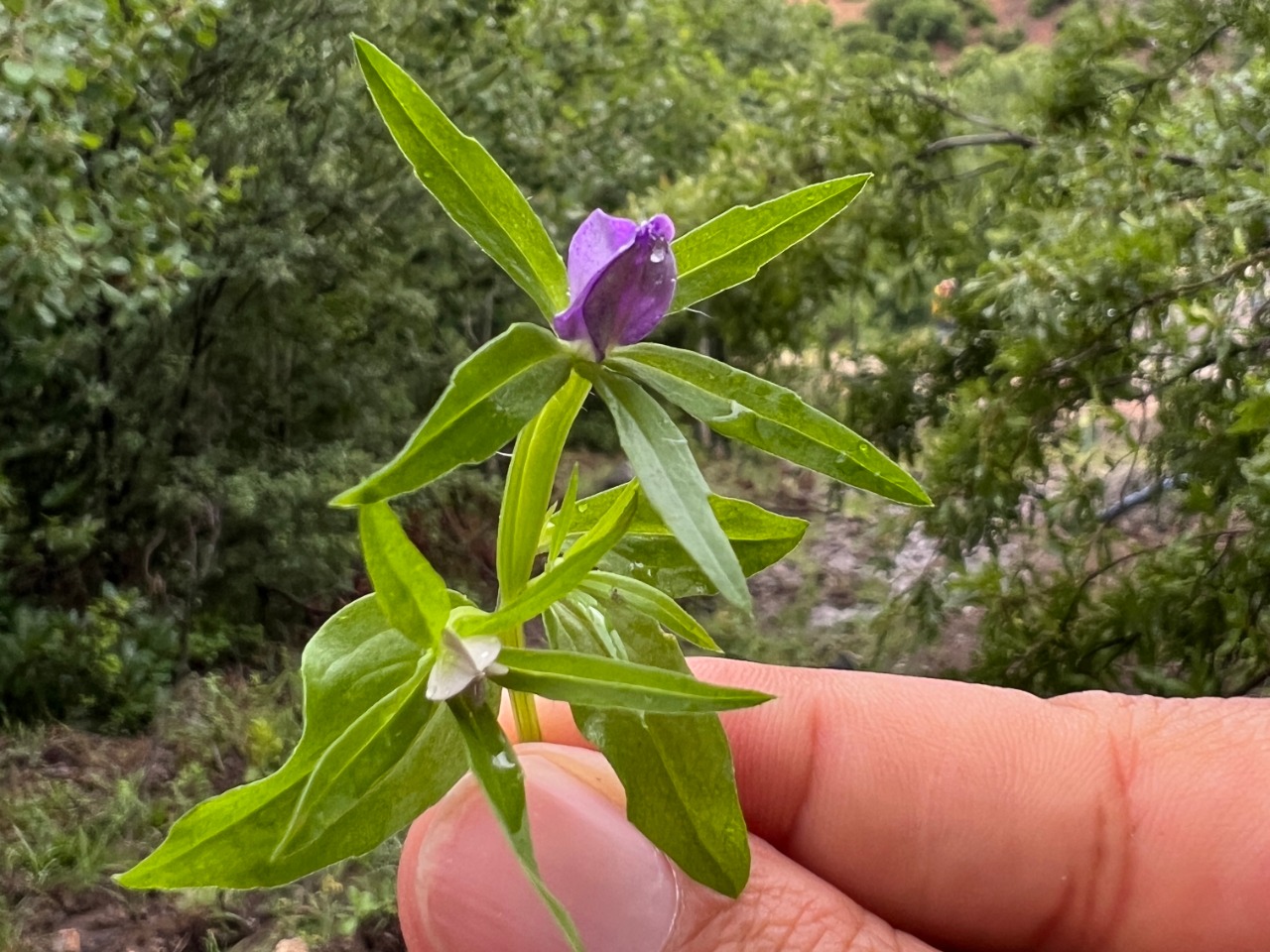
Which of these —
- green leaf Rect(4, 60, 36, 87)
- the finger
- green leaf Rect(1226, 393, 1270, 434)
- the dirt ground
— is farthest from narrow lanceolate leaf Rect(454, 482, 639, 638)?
the dirt ground

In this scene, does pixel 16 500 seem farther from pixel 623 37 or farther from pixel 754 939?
pixel 623 37

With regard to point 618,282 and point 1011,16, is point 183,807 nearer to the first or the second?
point 618,282

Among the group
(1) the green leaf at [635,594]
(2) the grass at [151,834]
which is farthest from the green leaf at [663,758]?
(2) the grass at [151,834]

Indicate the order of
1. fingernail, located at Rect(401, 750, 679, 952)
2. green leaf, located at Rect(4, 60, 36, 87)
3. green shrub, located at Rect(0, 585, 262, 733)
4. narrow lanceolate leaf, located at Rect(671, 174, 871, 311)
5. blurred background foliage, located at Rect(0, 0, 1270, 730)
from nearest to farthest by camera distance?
narrow lanceolate leaf, located at Rect(671, 174, 871, 311), fingernail, located at Rect(401, 750, 679, 952), green leaf, located at Rect(4, 60, 36, 87), blurred background foliage, located at Rect(0, 0, 1270, 730), green shrub, located at Rect(0, 585, 262, 733)

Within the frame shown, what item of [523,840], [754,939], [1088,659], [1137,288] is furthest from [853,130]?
[523,840]

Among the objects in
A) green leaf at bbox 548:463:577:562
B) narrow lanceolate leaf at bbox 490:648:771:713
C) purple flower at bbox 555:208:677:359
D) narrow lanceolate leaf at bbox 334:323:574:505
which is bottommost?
narrow lanceolate leaf at bbox 490:648:771:713

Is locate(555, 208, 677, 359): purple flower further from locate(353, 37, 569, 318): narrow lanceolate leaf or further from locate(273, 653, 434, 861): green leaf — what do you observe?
locate(273, 653, 434, 861): green leaf
